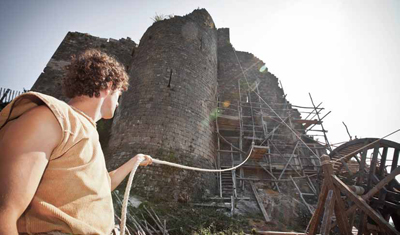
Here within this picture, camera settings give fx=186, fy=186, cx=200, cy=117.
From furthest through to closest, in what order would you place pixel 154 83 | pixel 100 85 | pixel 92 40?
pixel 92 40 → pixel 154 83 → pixel 100 85

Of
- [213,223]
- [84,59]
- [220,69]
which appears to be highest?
[220,69]

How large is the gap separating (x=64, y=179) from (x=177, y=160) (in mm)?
6073

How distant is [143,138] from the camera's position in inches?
273

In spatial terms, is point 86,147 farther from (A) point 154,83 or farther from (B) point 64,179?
(A) point 154,83

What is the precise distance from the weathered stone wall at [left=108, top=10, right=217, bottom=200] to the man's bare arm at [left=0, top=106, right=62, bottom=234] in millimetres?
5692

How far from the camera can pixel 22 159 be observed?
0.69 meters

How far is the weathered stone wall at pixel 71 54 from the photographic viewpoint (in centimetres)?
954

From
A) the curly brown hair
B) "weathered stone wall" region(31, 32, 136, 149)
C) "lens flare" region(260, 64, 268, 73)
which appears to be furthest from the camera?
"lens flare" region(260, 64, 268, 73)

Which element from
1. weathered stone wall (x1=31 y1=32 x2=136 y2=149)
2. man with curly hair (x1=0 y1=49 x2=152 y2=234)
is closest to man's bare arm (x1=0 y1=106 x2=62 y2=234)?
man with curly hair (x1=0 y1=49 x2=152 y2=234)

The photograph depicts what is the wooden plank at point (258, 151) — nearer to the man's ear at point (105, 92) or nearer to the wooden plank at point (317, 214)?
the wooden plank at point (317, 214)

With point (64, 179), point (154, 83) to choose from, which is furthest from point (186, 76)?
point (64, 179)

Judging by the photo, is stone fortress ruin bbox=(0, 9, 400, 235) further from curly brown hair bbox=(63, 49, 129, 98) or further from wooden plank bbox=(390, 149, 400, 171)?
curly brown hair bbox=(63, 49, 129, 98)

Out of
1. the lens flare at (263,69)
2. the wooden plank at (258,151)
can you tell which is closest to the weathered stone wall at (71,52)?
the wooden plank at (258,151)

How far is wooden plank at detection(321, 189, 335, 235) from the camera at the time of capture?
291 centimetres
